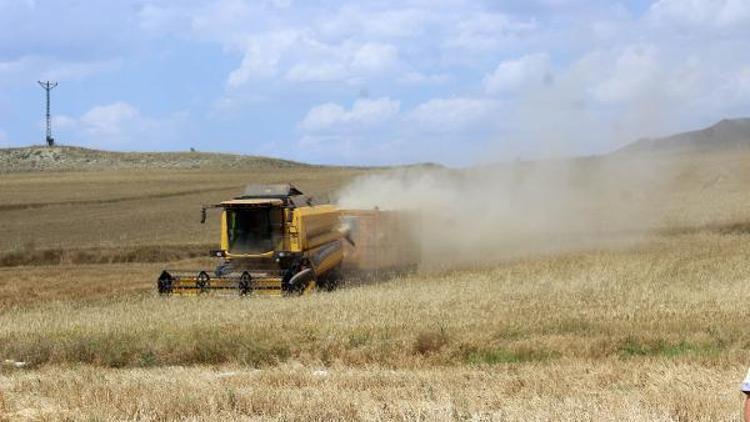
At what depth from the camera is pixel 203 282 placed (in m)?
23.0

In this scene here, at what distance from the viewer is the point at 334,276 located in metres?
27.2

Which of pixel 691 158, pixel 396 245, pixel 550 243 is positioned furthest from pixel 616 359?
pixel 691 158

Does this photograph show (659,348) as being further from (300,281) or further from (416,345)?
(300,281)

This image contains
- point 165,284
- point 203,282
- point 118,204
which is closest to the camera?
point 203,282

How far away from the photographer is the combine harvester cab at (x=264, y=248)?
23.1 m

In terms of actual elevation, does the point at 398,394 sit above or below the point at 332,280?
above

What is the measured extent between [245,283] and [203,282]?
1.09 m

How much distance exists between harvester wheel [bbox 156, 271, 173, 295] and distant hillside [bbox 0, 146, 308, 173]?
255 ft

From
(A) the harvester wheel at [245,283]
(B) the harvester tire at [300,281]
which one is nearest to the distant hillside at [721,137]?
(B) the harvester tire at [300,281]

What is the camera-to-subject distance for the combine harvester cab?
909 inches

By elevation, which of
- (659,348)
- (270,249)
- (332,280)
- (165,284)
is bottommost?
(332,280)

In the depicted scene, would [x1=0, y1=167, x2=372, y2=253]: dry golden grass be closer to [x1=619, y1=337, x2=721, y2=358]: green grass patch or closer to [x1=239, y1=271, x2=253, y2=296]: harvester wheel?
[x1=239, y1=271, x2=253, y2=296]: harvester wheel

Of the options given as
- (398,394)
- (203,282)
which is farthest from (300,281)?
(398,394)

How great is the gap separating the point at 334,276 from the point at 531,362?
49.4ft
